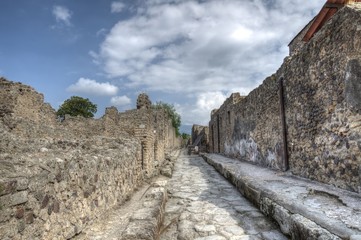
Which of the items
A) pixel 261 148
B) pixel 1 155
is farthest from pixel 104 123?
pixel 1 155

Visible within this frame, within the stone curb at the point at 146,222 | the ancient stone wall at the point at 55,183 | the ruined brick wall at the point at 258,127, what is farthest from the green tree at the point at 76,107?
the stone curb at the point at 146,222

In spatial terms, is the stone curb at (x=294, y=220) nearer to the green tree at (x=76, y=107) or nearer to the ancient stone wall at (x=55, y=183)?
the ancient stone wall at (x=55, y=183)

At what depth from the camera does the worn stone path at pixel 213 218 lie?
12.1 ft

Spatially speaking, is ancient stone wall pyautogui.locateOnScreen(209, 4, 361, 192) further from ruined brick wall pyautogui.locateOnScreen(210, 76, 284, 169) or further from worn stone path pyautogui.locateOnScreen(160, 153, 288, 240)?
worn stone path pyautogui.locateOnScreen(160, 153, 288, 240)

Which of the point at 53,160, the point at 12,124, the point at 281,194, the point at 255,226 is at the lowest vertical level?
the point at 255,226

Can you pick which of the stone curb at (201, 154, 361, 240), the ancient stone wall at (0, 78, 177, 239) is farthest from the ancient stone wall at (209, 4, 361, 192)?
the ancient stone wall at (0, 78, 177, 239)

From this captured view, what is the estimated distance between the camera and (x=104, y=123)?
8602mm

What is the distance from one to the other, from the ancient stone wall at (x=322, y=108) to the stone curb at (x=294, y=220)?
4.50 ft

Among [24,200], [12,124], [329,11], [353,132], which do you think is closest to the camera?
[24,200]

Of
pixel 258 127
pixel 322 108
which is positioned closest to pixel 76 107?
pixel 258 127

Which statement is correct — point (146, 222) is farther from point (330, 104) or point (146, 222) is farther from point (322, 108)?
point (322, 108)

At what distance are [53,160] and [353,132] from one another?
14.5 feet

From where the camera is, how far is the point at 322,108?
548cm

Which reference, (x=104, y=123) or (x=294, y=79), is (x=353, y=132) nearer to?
(x=294, y=79)
